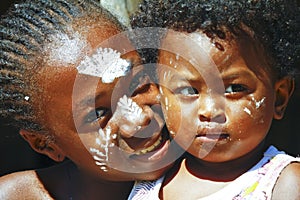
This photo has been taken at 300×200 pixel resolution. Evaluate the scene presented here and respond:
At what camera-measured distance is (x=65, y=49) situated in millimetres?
1587

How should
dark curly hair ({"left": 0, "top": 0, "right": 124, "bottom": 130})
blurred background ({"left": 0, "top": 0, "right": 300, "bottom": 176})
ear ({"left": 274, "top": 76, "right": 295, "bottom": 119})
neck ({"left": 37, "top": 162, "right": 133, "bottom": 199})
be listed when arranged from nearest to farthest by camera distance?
ear ({"left": 274, "top": 76, "right": 295, "bottom": 119})
dark curly hair ({"left": 0, "top": 0, "right": 124, "bottom": 130})
neck ({"left": 37, "top": 162, "right": 133, "bottom": 199})
blurred background ({"left": 0, "top": 0, "right": 300, "bottom": 176})

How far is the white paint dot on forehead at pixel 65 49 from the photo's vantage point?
1.58 m

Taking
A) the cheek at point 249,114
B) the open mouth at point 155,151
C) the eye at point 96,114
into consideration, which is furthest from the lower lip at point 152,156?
the cheek at point 249,114

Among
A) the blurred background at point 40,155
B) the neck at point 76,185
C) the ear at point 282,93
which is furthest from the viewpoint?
the blurred background at point 40,155

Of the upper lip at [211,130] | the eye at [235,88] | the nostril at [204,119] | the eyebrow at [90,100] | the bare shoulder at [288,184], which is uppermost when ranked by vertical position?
the eyebrow at [90,100]

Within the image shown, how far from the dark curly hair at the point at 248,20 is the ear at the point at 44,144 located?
0.38 m

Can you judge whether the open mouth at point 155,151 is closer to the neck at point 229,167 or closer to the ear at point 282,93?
the neck at point 229,167

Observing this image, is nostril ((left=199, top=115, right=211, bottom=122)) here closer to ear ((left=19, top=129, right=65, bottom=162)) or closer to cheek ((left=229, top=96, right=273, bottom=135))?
cheek ((left=229, top=96, right=273, bottom=135))

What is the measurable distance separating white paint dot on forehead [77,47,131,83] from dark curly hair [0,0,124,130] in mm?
95

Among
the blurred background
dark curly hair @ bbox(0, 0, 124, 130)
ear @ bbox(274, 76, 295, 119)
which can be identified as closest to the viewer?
ear @ bbox(274, 76, 295, 119)

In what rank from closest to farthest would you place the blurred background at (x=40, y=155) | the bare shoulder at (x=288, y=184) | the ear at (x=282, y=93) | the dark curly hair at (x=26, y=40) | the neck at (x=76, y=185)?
the bare shoulder at (x=288, y=184) → the ear at (x=282, y=93) → the dark curly hair at (x=26, y=40) → the neck at (x=76, y=185) → the blurred background at (x=40, y=155)

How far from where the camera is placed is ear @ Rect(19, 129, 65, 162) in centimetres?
169

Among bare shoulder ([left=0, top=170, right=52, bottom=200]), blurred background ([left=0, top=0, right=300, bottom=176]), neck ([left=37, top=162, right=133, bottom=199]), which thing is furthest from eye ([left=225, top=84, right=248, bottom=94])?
blurred background ([left=0, top=0, right=300, bottom=176])

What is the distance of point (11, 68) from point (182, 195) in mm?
495
